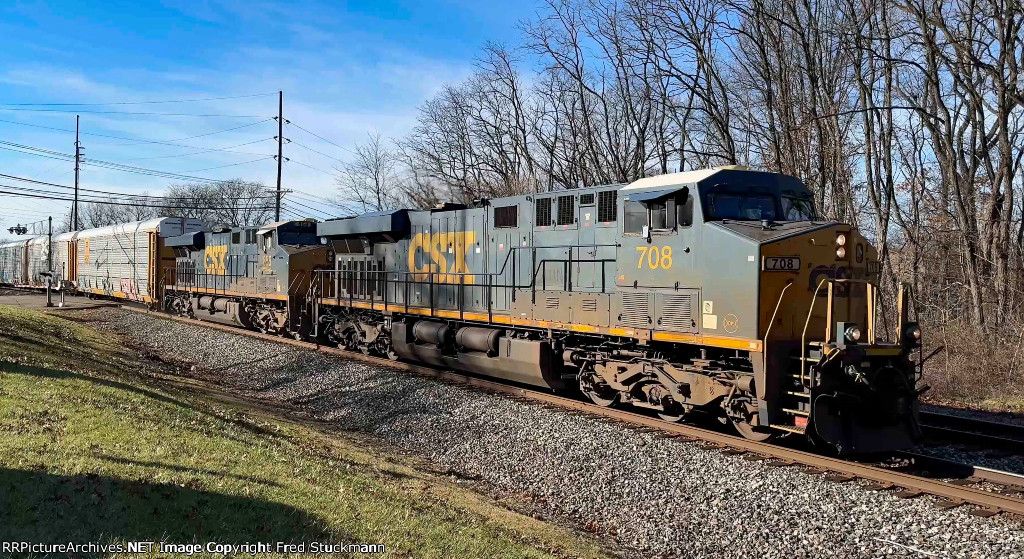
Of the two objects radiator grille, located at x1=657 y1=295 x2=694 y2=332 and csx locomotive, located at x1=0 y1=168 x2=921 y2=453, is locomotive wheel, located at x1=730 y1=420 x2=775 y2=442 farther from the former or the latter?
radiator grille, located at x1=657 y1=295 x2=694 y2=332

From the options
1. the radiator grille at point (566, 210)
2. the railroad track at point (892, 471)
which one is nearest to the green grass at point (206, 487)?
the railroad track at point (892, 471)

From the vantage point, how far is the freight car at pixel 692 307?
27.1 ft

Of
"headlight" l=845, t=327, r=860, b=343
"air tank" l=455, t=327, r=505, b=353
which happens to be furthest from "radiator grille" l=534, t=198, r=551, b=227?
"headlight" l=845, t=327, r=860, b=343

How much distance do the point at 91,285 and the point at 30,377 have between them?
3154cm

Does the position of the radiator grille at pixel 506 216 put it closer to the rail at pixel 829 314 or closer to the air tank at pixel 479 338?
the air tank at pixel 479 338

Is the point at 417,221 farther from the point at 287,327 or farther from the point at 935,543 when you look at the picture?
the point at 935,543

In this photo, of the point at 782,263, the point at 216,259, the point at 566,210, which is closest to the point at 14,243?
the point at 216,259

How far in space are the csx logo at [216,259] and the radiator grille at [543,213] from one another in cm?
1672

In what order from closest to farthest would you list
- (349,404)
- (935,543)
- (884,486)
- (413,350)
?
(935,543) < (884,486) < (349,404) < (413,350)

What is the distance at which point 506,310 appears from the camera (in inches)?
521

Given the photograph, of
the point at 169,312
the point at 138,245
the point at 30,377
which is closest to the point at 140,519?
the point at 30,377

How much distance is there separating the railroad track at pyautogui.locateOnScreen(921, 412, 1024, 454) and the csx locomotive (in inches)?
48.5

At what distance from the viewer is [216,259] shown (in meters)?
26.3

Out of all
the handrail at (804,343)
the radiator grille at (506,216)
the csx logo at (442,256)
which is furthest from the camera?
the csx logo at (442,256)
